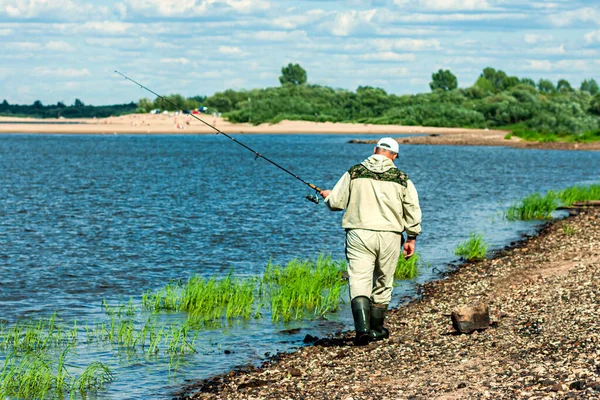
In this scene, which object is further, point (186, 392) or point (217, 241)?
point (217, 241)

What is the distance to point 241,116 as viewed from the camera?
523ft

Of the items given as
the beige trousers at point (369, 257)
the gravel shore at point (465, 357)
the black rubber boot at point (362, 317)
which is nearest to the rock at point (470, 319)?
the gravel shore at point (465, 357)

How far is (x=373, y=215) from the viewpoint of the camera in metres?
9.74

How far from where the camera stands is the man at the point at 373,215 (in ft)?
31.9

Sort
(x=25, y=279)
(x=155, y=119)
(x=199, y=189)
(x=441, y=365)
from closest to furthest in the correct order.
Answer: (x=441, y=365), (x=25, y=279), (x=199, y=189), (x=155, y=119)

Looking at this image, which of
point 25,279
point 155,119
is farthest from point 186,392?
point 155,119

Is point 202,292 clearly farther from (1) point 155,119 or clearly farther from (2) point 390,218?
→ (1) point 155,119

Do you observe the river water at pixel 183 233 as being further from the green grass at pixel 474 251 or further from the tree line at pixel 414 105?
the tree line at pixel 414 105

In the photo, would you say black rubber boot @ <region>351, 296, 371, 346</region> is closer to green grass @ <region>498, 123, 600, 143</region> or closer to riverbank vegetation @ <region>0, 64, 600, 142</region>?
green grass @ <region>498, 123, 600, 143</region>

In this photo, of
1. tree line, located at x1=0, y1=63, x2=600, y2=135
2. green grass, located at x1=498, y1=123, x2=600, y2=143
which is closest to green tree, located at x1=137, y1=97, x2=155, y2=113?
tree line, located at x1=0, y1=63, x2=600, y2=135

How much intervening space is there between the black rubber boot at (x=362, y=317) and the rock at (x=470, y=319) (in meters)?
1.11

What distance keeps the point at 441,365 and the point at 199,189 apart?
32.5 meters

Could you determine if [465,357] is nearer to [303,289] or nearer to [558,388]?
[558,388]

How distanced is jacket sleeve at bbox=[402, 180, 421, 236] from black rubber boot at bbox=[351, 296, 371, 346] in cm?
100
